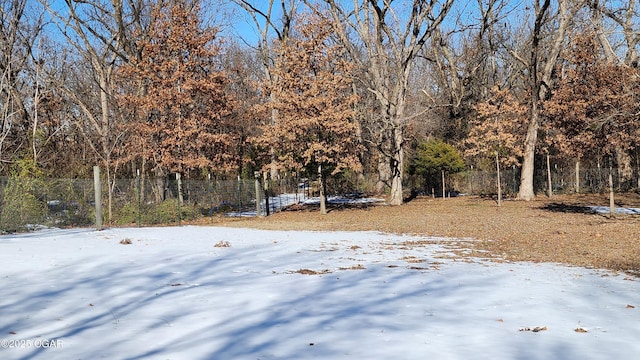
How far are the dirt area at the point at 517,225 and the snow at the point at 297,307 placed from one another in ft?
7.94

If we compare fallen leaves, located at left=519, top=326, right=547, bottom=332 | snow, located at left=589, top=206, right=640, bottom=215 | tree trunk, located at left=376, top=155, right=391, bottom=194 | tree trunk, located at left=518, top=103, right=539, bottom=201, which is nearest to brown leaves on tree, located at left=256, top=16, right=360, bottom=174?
tree trunk, located at left=518, top=103, right=539, bottom=201

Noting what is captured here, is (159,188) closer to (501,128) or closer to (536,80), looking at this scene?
(501,128)

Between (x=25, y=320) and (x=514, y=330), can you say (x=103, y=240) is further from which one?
(x=514, y=330)

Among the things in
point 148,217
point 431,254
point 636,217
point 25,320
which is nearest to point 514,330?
point 25,320

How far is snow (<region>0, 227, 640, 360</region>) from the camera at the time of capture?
4.47 meters

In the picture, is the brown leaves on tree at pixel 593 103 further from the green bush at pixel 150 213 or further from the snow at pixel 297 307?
the green bush at pixel 150 213

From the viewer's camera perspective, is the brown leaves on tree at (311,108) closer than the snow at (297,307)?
No

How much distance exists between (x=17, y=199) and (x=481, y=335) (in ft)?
48.8

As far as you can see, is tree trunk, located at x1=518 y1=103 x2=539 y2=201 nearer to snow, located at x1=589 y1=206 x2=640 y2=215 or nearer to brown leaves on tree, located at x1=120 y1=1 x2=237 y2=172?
snow, located at x1=589 y1=206 x2=640 y2=215

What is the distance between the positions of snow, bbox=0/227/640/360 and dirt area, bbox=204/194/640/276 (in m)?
2.42

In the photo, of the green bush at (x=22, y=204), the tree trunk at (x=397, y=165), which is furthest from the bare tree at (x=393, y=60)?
the green bush at (x=22, y=204)

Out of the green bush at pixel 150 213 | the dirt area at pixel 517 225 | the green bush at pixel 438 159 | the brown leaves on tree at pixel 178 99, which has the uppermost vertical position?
the brown leaves on tree at pixel 178 99

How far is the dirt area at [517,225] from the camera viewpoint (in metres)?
11.9

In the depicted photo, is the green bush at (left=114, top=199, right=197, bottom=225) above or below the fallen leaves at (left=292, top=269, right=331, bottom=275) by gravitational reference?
above
